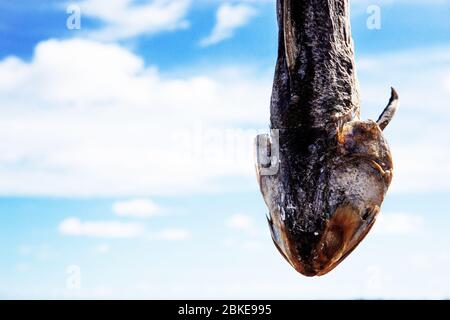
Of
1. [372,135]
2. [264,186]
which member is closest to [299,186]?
[264,186]

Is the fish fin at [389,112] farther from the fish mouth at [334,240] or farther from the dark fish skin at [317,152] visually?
the fish mouth at [334,240]

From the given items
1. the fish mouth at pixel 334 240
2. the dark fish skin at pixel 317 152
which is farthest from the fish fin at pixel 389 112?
the fish mouth at pixel 334 240

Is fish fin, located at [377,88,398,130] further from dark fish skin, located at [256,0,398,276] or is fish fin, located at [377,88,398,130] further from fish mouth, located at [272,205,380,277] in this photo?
fish mouth, located at [272,205,380,277]

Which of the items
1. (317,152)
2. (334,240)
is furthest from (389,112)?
(334,240)

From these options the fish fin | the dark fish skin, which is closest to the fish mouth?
the dark fish skin

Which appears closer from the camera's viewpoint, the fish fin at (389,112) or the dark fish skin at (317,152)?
the dark fish skin at (317,152)

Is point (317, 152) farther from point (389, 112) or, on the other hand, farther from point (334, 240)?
point (389, 112)

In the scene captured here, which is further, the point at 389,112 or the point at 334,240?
the point at 389,112

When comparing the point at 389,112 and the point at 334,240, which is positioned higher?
the point at 389,112
